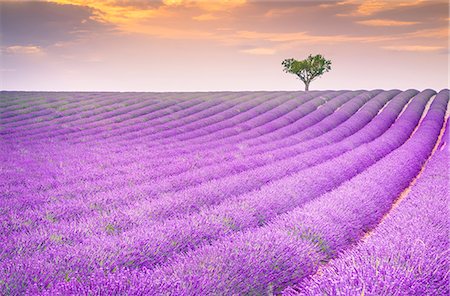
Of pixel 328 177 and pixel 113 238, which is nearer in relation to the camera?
pixel 113 238

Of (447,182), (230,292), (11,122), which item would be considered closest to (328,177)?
(447,182)

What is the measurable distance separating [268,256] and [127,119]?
13716 millimetres

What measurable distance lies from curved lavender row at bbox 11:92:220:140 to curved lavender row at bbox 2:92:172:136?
0.32m

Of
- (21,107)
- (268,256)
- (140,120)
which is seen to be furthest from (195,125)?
(268,256)

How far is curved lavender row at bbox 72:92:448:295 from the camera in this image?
85.0 inches

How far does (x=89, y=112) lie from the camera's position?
56.1 ft

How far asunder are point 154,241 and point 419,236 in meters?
2.12

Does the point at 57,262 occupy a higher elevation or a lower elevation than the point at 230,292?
higher

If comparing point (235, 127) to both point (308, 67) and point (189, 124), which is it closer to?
point (189, 124)

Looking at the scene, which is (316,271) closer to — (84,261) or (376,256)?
(376,256)

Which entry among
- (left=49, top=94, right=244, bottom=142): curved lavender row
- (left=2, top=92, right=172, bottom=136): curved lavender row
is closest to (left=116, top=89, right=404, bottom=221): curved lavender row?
(left=49, top=94, right=244, bottom=142): curved lavender row

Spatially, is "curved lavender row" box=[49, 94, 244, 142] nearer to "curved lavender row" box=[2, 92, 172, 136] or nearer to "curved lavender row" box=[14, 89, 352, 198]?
"curved lavender row" box=[2, 92, 172, 136]

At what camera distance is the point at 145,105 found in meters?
19.5

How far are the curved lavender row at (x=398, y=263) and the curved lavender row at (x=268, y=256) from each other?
0.25 metres
